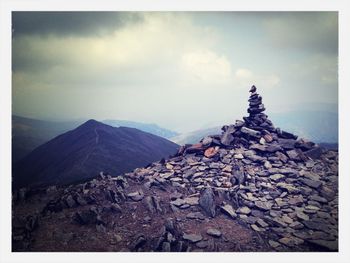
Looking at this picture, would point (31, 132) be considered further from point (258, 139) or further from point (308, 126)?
point (308, 126)

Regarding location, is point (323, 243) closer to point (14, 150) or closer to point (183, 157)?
point (183, 157)

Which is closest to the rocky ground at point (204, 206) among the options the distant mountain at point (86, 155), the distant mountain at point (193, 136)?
the distant mountain at point (86, 155)

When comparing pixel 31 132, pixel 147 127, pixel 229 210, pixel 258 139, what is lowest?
pixel 229 210

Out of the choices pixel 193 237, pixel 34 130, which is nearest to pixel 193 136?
pixel 34 130

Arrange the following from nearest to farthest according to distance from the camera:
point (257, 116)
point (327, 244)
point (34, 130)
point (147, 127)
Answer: point (327, 244) < point (34, 130) < point (257, 116) < point (147, 127)

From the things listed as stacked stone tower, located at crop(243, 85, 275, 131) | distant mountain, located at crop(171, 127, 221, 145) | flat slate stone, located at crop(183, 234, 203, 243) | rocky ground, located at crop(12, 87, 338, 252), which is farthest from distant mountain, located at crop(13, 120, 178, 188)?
flat slate stone, located at crop(183, 234, 203, 243)

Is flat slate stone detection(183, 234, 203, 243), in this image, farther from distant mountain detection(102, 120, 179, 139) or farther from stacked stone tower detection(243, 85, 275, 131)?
distant mountain detection(102, 120, 179, 139)
